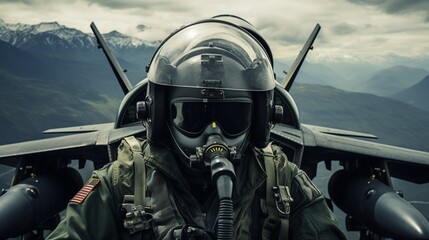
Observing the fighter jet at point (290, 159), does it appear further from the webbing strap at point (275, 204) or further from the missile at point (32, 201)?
the webbing strap at point (275, 204)

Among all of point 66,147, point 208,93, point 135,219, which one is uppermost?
point 208,93

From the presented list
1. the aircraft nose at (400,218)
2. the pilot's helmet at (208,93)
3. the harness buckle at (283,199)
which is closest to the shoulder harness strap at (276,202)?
the harness buckle at (283,199)

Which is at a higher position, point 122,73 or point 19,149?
point 122,73

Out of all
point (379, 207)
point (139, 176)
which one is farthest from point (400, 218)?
point (139, 176)

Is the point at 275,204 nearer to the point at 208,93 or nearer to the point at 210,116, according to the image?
the point at 210,116

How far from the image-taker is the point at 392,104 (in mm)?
180500

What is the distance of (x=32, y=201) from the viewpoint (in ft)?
18.3

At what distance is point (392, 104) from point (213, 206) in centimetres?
19143

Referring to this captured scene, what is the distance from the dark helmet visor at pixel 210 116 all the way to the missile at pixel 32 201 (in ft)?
11.3

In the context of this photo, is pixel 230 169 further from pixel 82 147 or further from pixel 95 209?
pixel 82 147

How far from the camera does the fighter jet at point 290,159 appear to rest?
5492 mm

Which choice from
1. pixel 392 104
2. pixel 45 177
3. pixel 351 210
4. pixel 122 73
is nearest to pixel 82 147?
pixel 45 177

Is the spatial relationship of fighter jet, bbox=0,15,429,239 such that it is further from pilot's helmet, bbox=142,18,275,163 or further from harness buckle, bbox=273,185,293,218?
harness buckle, bbox=273,185,293,218

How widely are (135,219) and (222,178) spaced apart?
1.83ft
